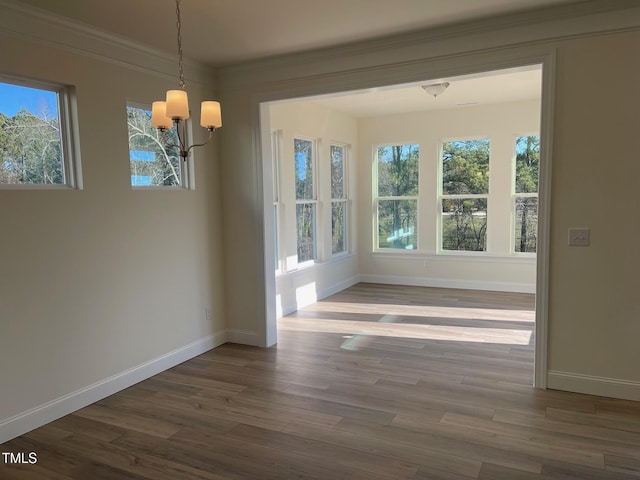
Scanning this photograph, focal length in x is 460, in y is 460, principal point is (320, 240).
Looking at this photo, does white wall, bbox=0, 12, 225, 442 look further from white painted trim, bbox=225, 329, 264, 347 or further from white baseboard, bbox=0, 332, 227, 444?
white painted trim, bbox=225, 329, 264, 347

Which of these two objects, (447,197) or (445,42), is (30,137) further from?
(447,197)

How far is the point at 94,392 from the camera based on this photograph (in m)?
3.38

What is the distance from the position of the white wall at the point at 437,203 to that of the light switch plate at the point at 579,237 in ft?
11.6

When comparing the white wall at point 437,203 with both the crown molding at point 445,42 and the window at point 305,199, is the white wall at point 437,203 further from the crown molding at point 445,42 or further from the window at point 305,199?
the crown molding at point 445,42

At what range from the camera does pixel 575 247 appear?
3.30 m

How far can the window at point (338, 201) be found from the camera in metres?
7.04

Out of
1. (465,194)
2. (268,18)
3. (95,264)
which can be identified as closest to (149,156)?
(95,264)

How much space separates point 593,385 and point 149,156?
153 inches

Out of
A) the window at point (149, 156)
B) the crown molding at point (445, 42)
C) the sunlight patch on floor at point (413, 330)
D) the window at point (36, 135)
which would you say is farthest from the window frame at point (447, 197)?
the window at point (36, 135)

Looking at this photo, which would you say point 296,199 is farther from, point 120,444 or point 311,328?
point 120,444

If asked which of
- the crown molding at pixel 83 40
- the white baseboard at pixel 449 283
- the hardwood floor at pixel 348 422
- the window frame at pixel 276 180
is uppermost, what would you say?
the crown molding at pixel 83 40

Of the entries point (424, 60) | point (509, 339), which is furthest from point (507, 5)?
point (509, 339)

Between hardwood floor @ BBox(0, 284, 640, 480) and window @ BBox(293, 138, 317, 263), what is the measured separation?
2.00 m

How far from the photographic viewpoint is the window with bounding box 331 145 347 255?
7.04 meters
